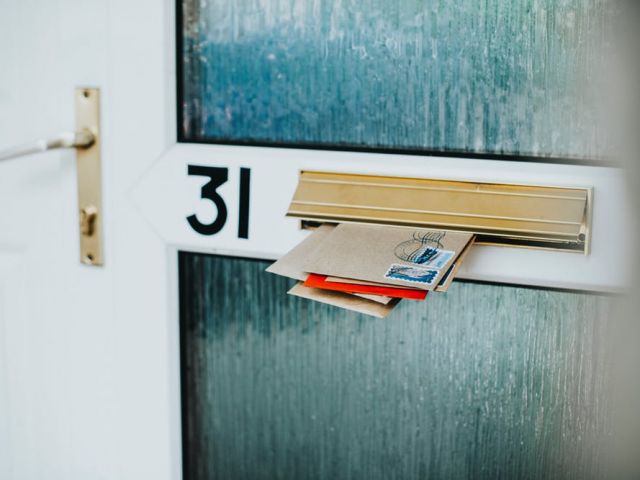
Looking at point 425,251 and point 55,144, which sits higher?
point 55,144

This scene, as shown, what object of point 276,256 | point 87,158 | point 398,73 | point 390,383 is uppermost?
point 398,73

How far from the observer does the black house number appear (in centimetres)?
110

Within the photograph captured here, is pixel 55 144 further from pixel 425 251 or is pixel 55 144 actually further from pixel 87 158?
pixel 425 251

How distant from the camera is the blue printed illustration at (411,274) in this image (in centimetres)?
88

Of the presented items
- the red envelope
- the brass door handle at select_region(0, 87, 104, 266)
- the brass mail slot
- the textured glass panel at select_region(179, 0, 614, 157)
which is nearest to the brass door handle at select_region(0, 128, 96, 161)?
the brass door handle at select_region(0, 87, 104, 266)

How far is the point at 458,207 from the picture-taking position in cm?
99

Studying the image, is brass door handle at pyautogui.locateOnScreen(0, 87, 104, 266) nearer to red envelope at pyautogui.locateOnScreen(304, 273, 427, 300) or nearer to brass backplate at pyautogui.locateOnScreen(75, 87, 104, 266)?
brass backplate at pyautogui.locateOnScreen(75, 87, 104, 266)

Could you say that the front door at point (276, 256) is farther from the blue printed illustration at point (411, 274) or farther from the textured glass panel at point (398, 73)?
the blue printed illustration at point (411, 274)

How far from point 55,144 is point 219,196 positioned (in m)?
0.24

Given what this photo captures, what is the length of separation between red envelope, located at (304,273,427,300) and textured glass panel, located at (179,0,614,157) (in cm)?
24

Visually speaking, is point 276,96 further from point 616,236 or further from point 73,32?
point 616,236

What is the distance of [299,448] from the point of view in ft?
3.88

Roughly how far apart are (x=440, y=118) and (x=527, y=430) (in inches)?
17.0

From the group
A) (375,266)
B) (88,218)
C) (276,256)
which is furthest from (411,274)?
(88,218)
